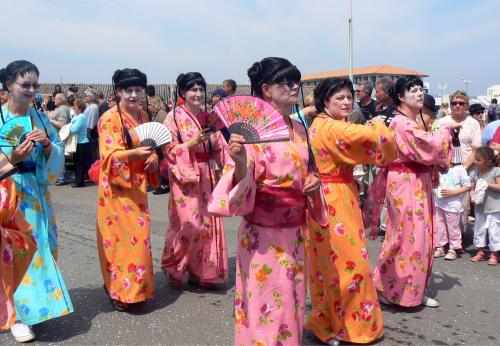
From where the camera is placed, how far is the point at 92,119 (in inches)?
387

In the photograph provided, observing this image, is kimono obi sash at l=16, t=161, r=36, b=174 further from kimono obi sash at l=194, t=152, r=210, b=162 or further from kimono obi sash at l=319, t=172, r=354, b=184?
kimono obi sash at l=319, t=172, r=354, b=184

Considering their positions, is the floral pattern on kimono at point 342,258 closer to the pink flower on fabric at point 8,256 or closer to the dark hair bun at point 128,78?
the dark hair bun at point 128,78

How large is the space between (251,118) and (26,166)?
1969 millimetres

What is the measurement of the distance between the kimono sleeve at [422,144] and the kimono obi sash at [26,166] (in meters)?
2.69

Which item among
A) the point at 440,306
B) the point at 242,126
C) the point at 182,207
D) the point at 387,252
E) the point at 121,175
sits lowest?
the point at 440,306

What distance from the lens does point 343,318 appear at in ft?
10.8

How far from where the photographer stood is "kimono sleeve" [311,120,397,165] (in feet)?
9.86

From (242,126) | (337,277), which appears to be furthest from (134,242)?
(242,126)

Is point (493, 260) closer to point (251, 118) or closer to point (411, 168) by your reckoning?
point (411, 168)

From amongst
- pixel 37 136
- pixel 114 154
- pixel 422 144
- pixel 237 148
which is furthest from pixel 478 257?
pixel 37 136

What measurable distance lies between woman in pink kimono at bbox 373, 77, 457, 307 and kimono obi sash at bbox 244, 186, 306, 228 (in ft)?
5.13

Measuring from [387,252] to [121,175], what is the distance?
2.17 m

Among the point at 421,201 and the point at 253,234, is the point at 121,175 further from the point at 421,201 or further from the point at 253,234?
the point at 421,201

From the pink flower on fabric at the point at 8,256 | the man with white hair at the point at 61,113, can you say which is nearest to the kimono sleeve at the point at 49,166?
the pink flower on fabric at the point at 8,256
